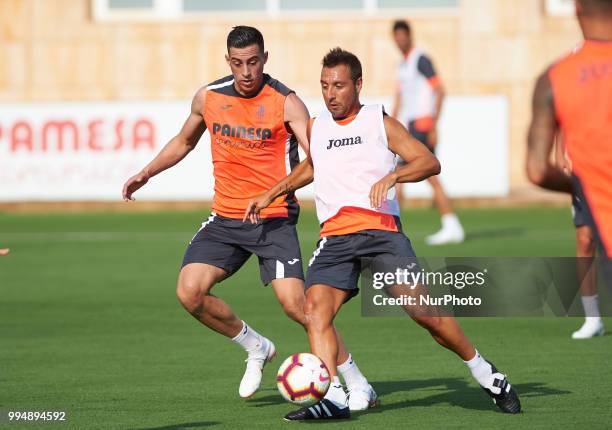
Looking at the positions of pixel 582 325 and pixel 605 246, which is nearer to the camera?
pixel 605 246

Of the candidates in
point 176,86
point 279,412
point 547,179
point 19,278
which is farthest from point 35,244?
point 547,179

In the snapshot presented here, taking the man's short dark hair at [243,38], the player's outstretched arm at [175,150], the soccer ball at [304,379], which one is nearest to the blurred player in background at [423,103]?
the player's outstretched arm at [175,150]

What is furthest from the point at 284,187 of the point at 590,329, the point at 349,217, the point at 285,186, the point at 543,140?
the point at 590,329

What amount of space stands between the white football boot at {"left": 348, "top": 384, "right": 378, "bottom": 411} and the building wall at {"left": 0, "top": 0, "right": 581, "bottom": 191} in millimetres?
19104

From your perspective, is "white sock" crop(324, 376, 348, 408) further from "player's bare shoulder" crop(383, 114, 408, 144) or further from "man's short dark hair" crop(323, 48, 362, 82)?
"man's short dark hair" crop(323, 48, 362, 82)

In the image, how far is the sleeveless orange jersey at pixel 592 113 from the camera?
17.6 ft

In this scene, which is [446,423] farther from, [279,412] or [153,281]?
[153,281]

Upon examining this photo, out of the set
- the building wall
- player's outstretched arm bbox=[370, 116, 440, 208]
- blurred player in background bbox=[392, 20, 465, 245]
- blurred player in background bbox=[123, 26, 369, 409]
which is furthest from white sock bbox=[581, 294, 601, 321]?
the building wall

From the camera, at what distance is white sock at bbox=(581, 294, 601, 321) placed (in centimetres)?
1125

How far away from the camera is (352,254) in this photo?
8.15 meters

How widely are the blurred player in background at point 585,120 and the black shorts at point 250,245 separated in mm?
3682

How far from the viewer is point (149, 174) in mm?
9367

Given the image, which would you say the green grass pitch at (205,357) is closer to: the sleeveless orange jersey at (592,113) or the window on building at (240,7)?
the sleeveless orange jersey at (592,113)

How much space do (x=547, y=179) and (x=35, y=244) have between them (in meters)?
14.8
